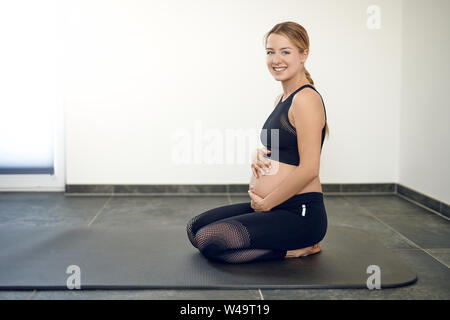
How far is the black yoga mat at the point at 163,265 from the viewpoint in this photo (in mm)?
2162

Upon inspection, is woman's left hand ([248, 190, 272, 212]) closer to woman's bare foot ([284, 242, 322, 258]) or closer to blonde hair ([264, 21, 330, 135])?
woman's bare foot ([284, 242, 322, 258])

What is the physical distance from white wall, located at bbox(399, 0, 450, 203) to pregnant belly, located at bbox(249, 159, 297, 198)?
1654mm

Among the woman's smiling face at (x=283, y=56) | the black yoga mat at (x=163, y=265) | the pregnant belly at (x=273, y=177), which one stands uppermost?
the woman's smiling face at (x=283, y=56)

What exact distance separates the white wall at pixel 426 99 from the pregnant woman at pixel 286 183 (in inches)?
61.7

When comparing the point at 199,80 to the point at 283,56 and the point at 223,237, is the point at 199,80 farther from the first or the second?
the point at 223,237

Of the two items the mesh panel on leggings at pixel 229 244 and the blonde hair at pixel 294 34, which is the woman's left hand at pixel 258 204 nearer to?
the mesh panel on leggings at pixel 229 244

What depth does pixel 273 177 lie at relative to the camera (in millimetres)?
2412

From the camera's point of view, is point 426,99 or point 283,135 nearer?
point 283,135

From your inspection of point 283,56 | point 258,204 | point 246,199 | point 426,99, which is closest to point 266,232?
point 258,204

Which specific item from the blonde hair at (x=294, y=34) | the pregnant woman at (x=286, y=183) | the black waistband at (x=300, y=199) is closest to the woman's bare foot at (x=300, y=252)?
the pregnant woman at (x=286, y=183)

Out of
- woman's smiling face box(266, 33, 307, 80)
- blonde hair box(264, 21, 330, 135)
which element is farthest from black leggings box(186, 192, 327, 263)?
blonde hair box(264, 21, 330, 135)

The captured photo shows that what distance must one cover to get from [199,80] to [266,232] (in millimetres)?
2247

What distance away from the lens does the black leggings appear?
7.63 feet
